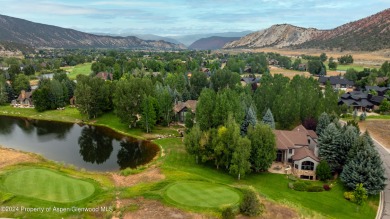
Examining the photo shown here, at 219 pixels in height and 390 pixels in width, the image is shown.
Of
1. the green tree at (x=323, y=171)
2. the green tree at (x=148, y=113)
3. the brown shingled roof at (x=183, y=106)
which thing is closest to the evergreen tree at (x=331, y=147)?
the green tree at (x=323, y=171)

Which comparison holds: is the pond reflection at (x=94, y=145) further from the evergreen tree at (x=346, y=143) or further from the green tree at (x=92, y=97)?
the evergreen tree at (x=346, y=143)

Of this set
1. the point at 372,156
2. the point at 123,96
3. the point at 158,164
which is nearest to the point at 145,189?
the point at 158,164

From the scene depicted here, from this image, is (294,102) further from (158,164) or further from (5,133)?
(5,133)

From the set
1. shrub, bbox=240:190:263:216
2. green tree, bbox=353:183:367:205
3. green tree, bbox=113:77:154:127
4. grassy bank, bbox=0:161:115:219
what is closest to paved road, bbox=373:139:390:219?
green tree, bbox=353:183:367:205

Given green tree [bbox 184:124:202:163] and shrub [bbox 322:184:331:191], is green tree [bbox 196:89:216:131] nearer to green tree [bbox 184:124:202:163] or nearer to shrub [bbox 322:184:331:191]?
green tree [bbox 184:124:202:163]

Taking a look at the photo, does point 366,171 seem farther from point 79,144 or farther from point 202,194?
point 79,144

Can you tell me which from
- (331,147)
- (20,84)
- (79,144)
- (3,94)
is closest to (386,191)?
(331,147)
